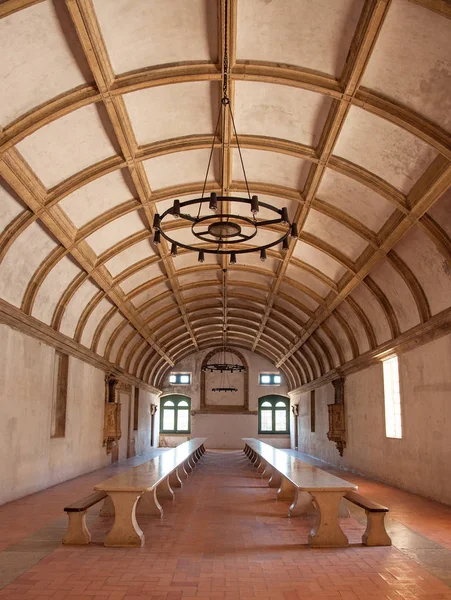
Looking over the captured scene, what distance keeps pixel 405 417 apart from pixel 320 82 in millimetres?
8924

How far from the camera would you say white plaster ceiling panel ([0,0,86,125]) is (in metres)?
7.09

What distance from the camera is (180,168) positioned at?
12023mm

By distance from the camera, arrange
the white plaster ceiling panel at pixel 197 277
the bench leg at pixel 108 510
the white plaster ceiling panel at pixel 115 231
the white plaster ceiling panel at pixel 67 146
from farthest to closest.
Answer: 1. the white plaster ceiling panel at pixel 197 277
2. the white plaster ceiling panel at pixel 115 231
3. the bench leg at pixel 108 510
4. the white plaster ceiling panel at pixel 67 146

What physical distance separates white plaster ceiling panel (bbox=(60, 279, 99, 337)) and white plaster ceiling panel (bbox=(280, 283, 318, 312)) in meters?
6.79

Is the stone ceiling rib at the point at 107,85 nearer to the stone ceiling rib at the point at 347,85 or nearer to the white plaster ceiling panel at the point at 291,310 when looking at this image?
the stone ceiling rib at the point at 347,85

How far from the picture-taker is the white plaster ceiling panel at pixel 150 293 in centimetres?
1964

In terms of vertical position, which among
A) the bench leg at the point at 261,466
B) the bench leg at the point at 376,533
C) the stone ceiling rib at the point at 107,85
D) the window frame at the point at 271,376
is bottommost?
the bench leg at the point at 261,466

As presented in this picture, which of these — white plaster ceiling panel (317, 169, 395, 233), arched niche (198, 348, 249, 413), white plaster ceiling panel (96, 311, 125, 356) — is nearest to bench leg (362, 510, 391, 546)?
white plaster ceiling panel (317, 169, 395, 233)

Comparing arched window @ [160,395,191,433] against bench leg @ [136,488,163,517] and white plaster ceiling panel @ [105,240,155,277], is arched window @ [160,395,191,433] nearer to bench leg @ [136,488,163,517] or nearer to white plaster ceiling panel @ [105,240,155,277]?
white plaster ceiling panel @ [105,240,155,277]

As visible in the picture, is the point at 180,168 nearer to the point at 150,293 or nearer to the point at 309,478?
the point at 309,478

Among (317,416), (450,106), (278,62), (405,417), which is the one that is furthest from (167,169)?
(317,416)

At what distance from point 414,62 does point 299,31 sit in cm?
163

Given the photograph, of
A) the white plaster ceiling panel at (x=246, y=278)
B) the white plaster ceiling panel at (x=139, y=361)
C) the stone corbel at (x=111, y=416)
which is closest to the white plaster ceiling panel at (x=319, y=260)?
the white plaster ceiling panel at (x=246, y=278)

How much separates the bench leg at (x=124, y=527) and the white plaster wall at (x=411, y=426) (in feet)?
22.6
